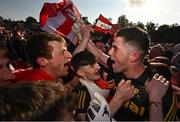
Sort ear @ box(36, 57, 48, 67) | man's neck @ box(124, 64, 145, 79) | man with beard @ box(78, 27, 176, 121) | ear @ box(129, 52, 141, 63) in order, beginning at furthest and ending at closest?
ear @ box(36, 57, 48, 67) < ear @ box(129, 52, 141, 63) < man's neck @ box(124, 64, 145, 79) < man with beard @ box(78, 27, 176, 121)

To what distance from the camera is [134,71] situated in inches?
121

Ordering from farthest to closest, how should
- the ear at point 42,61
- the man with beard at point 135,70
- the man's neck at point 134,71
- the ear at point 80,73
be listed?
the ear at point 80,73
the ear at point 42,61
the man's neck at point 134,71
the man with beard at point 135,70

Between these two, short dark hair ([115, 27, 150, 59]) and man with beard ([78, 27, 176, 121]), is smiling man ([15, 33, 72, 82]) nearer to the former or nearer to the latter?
man with beard ([78, 27, 176, 121])

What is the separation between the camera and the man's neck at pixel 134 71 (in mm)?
3037

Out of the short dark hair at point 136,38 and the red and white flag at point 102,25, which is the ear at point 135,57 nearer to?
the short dark hair at point 136,38

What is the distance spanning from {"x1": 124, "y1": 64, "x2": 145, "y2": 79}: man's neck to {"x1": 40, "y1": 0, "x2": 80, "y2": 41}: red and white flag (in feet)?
6.68

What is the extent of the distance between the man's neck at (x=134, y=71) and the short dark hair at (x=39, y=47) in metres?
0.85

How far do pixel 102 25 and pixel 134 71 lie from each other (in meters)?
4.85

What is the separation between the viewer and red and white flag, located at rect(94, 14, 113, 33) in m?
7.75

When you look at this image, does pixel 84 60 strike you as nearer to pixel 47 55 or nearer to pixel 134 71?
pixel 47 55

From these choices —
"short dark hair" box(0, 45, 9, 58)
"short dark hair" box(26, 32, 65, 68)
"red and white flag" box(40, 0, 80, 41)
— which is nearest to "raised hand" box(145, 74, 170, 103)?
"short dark hair" box(26, 32, 65, 68)

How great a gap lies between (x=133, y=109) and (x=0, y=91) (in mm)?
1724

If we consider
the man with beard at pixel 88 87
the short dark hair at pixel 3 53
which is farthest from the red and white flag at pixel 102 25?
the short dark hair at pixel 3 53

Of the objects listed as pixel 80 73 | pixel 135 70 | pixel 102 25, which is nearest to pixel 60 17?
pixel 80 73
